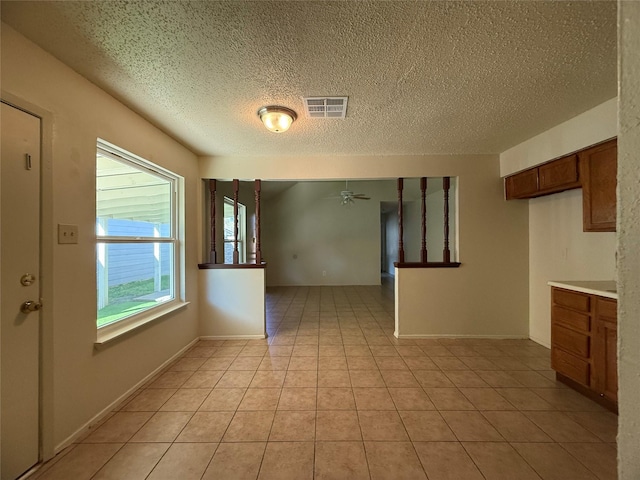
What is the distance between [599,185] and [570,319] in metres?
1.10

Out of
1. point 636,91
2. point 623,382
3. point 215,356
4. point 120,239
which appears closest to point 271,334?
point 215,356

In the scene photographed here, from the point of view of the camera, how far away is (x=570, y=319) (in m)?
2.12

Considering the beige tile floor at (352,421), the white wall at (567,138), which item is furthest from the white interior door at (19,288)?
the white wall at (567,138)

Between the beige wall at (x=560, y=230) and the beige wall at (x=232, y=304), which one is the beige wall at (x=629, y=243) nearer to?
the beige wall at (x=560, y=230)

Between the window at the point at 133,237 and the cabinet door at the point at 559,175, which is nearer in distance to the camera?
the window at the point at 133,237

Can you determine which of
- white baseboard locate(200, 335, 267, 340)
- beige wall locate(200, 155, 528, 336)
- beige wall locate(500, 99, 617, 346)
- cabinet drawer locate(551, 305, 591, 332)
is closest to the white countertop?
cabinet drawer locate(551, 305, 591, 332)

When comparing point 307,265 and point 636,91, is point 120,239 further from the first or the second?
point 307,265

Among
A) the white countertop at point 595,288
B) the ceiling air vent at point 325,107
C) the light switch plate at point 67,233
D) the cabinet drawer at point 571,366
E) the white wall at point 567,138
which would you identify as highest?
the ceiling air vent at point 325,107

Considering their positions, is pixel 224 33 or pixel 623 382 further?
pixel 224 33

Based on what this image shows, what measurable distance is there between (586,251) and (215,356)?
12.7ft

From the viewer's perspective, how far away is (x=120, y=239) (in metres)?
2.09

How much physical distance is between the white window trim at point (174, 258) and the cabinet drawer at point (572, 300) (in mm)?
3536

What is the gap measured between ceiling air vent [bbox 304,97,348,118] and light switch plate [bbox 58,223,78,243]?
1.76m

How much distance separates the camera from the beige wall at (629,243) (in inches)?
19.8
